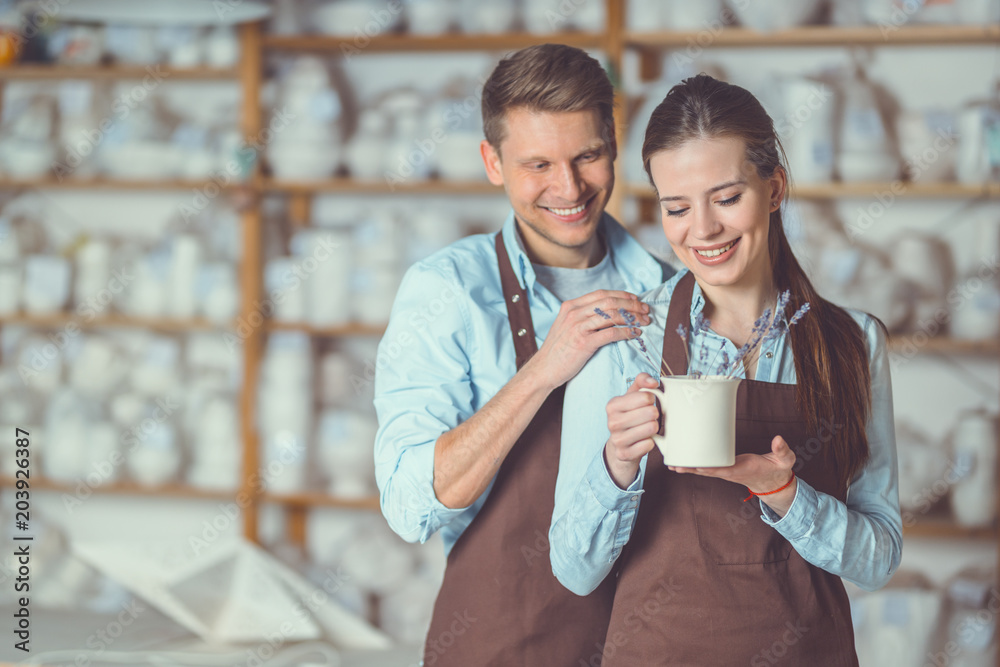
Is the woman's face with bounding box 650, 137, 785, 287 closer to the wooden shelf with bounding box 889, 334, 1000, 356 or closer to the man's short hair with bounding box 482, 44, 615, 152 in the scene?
the man's short hair with bounding box 482, 44, 615, 152

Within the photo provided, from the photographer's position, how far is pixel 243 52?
3100 mm

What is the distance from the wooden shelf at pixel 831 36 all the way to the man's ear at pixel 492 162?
5.01ft

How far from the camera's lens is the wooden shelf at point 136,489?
10.3 feet

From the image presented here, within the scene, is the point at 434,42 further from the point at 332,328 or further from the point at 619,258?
the point at 619,258

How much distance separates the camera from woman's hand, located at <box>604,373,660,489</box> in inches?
39.0

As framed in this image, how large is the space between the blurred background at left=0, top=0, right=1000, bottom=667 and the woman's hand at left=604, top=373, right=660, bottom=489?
5.54ft

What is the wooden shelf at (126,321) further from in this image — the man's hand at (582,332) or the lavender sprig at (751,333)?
the lavender sprig at (751,333)

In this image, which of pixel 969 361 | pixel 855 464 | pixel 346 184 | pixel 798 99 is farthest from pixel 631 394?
pixel 969 361

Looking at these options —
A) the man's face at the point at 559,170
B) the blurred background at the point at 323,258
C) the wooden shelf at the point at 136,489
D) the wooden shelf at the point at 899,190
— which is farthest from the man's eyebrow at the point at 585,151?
the wooden shelf at the point at 136,489

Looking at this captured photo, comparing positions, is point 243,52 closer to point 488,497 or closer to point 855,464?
point 488,497

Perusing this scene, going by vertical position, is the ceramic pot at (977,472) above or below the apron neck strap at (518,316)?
below

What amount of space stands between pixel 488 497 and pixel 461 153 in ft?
5.92

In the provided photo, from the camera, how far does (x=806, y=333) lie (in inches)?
46.8

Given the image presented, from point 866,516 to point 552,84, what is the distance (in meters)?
0.75
